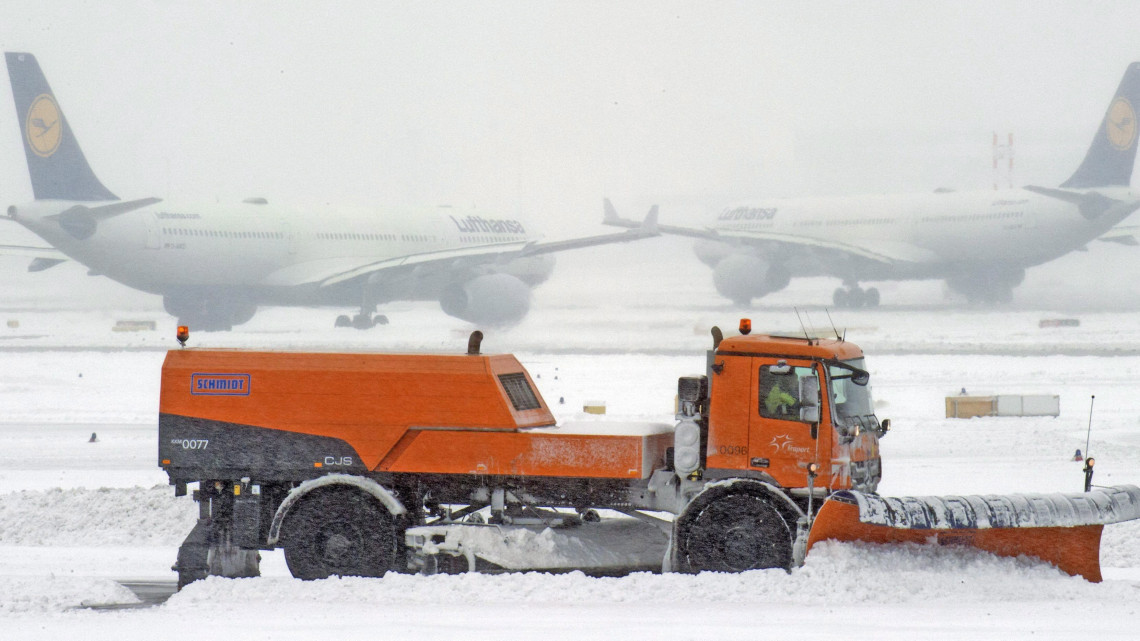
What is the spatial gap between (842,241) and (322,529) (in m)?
54.6

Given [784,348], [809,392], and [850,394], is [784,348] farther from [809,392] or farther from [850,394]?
[850,394]

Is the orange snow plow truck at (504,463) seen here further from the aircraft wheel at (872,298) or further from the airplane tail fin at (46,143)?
the aircraft wheel at (872,298)

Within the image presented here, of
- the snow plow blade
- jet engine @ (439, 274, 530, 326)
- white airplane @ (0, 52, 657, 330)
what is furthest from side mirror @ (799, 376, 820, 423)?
jet engine @ (439, 274, 530, 326)

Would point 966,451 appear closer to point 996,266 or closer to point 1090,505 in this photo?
point 1090,505

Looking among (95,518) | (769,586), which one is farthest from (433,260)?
(769,586)

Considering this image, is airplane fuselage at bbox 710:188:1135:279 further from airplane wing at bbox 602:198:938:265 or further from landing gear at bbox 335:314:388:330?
landing gear at bbox 335:314:388:330

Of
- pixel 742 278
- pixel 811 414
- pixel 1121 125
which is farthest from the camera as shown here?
pixel 1121 125

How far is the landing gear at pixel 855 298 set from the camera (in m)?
61.9

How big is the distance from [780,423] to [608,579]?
2.04 meters

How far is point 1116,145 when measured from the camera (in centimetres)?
6097

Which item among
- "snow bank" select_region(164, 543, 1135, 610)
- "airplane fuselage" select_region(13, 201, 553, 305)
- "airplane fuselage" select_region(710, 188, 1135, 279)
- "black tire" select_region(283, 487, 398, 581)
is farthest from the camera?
"airplane fuselage" select_region(710, 188, 1135, 279)

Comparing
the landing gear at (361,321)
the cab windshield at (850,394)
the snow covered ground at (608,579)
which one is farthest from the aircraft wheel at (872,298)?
the cab windshield at (850,394)

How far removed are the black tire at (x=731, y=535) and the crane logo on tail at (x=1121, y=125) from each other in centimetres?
5686

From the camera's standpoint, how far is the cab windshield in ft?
35.8
